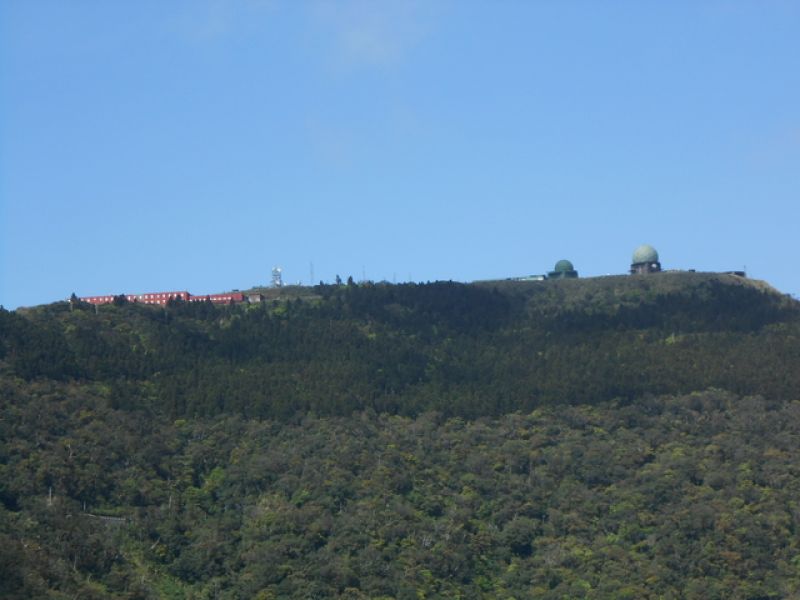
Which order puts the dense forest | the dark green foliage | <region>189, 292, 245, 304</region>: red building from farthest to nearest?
<region>189, 292, 245, 304</region>: red building, the dense forest, the dark green foliage

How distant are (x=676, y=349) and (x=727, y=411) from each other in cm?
1513

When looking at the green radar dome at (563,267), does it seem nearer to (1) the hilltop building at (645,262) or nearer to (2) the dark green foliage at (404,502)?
(1) the hilltop building at (645,262)

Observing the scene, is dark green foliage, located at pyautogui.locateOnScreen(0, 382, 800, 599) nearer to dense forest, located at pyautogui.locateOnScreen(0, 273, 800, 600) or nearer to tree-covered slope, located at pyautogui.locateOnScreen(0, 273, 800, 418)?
dense forest, located at pyautogui.locateOnScreen(0, 273, 800, 600)

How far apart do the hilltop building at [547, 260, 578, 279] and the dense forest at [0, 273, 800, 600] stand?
2162cm

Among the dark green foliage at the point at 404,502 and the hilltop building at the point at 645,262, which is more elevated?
the hilltop building at the point at 645,262

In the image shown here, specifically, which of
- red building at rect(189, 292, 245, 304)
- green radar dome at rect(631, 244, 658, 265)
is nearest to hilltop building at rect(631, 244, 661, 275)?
green radar dome at rect(631, 244, 658, 265)

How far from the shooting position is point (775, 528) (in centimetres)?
10062

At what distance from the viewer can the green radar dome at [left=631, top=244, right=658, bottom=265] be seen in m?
171

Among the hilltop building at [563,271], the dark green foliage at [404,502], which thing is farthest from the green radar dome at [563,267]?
the dark green foliage at [404,502]

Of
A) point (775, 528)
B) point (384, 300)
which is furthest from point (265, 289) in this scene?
point (775, 528)

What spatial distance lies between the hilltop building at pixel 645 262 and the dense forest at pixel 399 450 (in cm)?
1882

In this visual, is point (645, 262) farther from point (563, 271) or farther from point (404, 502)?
point (404, 502)

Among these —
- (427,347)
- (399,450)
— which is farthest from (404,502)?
(427,347)

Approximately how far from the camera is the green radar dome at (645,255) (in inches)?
6732
